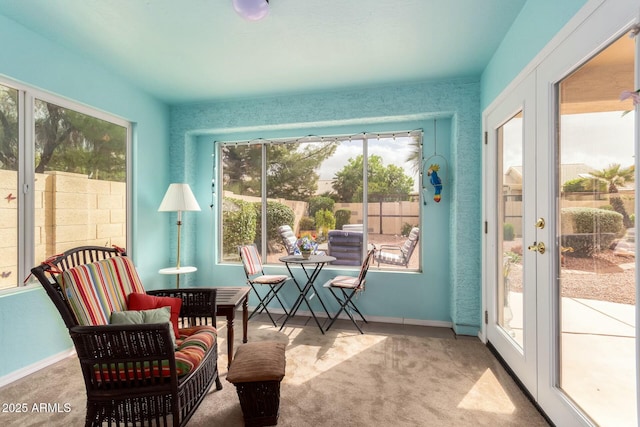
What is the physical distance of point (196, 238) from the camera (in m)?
4.32

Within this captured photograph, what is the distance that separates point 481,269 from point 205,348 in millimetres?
2616

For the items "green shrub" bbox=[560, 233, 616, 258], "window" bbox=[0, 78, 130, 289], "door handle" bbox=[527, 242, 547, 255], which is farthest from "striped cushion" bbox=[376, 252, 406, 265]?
"window" bbox=[0, 78, 130, 289]

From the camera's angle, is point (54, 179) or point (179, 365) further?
point (54, 179)

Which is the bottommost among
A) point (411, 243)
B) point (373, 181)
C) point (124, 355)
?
point (124, 355)

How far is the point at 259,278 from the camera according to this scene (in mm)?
3629

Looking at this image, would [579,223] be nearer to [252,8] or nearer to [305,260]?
[252,8]

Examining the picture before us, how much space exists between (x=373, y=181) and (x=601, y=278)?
8.45ft

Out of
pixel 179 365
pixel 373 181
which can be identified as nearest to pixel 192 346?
pixel 179 365

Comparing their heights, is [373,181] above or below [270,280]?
above

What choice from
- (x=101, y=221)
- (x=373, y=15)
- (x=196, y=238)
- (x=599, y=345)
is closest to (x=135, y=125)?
(x=101, y=221)

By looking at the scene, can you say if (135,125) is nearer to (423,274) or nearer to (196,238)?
(196,238)

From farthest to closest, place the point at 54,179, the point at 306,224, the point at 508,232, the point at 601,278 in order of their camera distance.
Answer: the point at 306,224
the point at 54,179
the point at 508,232
the point at 601,278

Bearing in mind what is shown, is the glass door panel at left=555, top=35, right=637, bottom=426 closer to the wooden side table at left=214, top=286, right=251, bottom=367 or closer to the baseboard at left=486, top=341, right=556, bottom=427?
the baseboard at left=486, top=341, right=556, bottom=427

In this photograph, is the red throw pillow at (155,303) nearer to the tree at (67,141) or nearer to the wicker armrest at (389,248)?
the tree at (67,141)
